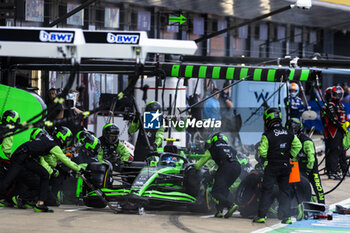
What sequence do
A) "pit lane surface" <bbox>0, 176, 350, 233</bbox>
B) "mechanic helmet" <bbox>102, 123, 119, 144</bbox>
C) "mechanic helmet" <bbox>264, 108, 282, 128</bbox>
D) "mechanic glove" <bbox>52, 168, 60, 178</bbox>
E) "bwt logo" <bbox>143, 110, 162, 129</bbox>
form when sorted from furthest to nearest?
"bwt logo" <bbox>143, 110, 162, 129</bbox> < "mechanic helmet" <bbox>102, 123, 119, 144</bbox> < "mechanic glove" <bbox>52, 168, 60, 178</bbox> < "mechanic helmet" <bbox>264, 108, 282, 128</bbox> < "pit lane surface" <bbox>0, 176, 350, 233</bbox>

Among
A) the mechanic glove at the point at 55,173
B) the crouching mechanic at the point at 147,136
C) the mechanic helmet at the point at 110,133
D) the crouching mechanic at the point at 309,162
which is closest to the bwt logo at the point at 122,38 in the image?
the mechanic glove at the point at 55,173

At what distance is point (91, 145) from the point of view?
1427cm

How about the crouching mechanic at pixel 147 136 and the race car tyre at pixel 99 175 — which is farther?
the crouching mechanic at pixel 147 136

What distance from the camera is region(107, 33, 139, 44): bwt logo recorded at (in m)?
9.67

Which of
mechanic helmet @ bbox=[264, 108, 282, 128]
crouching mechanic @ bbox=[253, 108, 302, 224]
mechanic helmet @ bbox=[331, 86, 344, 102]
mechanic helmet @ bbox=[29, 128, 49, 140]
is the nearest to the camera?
crouching mechanic @ bbox=[253, 108, 302, 224]

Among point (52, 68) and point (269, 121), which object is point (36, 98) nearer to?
point (52, 68)

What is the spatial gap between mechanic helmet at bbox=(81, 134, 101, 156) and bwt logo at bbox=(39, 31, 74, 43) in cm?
498

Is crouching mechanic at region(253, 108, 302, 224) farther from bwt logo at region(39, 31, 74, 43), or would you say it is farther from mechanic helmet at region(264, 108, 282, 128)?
bwt logo at region(39, 31, 74, 43)

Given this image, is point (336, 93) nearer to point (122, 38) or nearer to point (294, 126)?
point (294, 126)

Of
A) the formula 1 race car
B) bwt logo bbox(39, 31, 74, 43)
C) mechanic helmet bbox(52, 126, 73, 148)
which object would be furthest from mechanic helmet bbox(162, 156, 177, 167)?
bwt logo bbox(39, 31, 74, 43)

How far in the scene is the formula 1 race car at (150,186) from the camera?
517 inches

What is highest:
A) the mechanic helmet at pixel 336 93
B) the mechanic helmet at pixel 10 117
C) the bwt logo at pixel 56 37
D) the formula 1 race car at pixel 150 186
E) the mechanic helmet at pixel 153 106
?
the bwt logo at pixel 56 37

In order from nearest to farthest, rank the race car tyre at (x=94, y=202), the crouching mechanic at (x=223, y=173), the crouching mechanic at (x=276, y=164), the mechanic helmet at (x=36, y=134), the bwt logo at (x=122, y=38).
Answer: the bwt logo at (x=122, y=38) → the crouching mechanic at (x=276, y=164) → the crouching mechanic at (x=223, y=173) → the mechanic helmet at (x=36, y=134) → the race car tyre at (x=94, y=202)

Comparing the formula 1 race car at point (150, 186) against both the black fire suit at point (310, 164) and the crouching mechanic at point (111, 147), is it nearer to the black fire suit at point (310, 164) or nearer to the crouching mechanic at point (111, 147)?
the crouching mechanic at point (111, 147)
